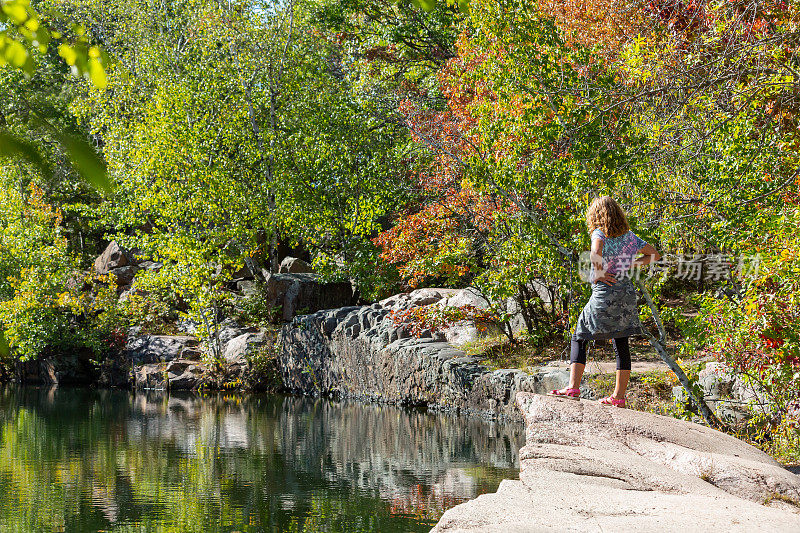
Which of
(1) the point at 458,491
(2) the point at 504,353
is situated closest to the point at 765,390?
(1) the point at 458,491

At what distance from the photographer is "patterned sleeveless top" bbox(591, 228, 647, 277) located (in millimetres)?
6059

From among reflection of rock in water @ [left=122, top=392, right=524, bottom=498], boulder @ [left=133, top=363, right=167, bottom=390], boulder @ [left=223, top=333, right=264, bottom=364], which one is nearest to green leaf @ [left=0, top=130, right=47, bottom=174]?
reflection of rock in water @ [left=122, top=392, right=524, bottom=498]

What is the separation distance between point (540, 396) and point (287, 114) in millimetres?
13914

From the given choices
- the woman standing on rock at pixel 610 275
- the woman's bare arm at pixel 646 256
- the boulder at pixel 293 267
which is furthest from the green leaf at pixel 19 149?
the boulder at pixel 293 267

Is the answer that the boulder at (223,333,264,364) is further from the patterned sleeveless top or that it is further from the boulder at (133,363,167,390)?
the patterned sleeveless top

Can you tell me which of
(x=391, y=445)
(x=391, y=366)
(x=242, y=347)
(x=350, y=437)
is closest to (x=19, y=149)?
(x=391, y=445)

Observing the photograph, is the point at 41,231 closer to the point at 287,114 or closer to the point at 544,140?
the point at 287,114

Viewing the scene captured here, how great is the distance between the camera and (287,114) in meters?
18.8

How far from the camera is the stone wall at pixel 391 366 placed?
1243 centimetres

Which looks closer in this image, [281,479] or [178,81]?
[281,479]

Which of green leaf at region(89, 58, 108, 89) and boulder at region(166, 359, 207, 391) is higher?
green leaf at region(89, 58, 108, 89)

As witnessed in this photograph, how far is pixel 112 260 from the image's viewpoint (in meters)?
23.5

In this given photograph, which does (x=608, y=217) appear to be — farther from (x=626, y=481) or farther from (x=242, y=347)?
(x=242, y=347)

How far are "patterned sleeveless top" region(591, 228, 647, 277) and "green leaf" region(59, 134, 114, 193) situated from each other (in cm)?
490
